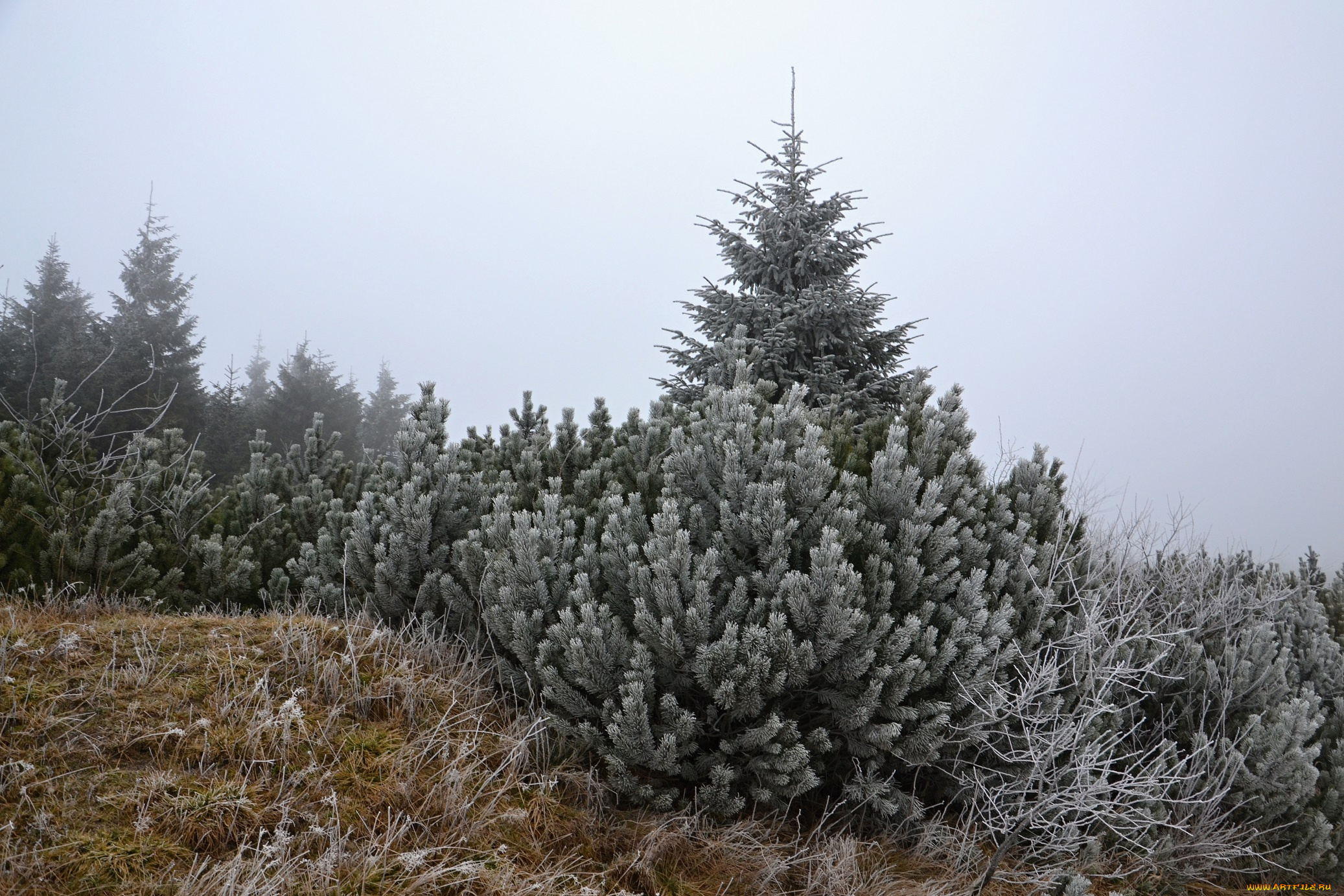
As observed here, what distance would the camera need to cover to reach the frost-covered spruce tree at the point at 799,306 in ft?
26.9

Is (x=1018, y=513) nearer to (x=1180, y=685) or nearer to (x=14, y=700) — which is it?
(x=1180, y=685)

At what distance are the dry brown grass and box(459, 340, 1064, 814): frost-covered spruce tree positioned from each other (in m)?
0.28

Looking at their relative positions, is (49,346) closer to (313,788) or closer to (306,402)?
(306,402)


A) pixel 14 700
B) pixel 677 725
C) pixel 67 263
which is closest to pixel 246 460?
pixel 67 263

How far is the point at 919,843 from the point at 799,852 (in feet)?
2.52

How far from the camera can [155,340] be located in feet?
74.1

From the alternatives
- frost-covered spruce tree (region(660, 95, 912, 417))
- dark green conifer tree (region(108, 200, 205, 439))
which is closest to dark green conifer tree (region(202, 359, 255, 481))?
dark green conifer tree (region(108, 200, 205, 439))

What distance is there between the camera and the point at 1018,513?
508 centimetres

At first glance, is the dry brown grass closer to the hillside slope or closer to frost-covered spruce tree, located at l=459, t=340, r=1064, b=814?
the hillside slope

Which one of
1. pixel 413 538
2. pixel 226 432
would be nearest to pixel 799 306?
pixel 413 538

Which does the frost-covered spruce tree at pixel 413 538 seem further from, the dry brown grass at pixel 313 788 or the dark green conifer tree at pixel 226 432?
the dark green conifer tree at pixel 226 432

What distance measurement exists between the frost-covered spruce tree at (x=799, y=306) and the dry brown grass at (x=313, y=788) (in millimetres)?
4812

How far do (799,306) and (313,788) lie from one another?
6.49 meters

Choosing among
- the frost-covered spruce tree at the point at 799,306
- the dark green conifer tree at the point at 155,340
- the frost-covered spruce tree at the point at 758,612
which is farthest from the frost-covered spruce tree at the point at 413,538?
the dark green conifer tree at the point at 155,340
